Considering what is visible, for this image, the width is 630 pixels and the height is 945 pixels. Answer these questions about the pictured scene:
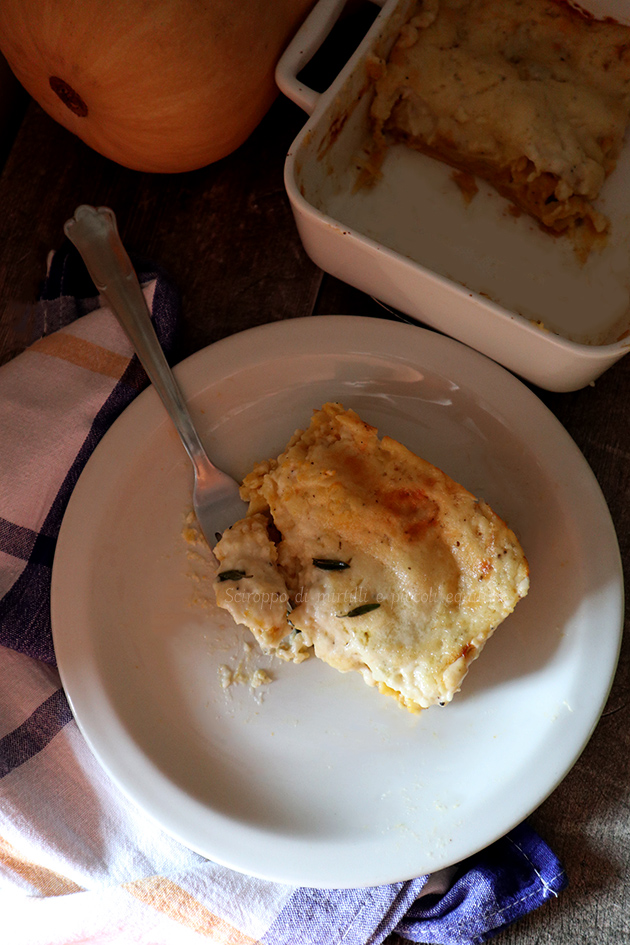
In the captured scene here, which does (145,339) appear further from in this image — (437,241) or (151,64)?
(437,241)

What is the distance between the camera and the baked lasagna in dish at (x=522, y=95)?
158 cm

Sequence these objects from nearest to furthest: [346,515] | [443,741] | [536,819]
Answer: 1. [346,515]
2. [443,741]
3. [536,819]

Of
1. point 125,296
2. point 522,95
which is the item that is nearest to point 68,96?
point 125,296

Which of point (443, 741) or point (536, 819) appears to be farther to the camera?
point (536, 819)

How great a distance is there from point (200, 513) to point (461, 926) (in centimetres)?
99

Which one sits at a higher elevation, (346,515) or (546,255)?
(546,255)

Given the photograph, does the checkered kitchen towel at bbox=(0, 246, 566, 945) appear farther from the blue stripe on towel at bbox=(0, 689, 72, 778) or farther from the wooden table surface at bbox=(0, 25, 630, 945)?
the wooden table surface at bbox=(0, 25, 630, 945)

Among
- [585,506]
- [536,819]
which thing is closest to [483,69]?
[585,506]

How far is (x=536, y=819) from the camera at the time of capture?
5.54ft

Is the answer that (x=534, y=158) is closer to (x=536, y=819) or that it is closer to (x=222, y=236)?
(x=222, y=236)

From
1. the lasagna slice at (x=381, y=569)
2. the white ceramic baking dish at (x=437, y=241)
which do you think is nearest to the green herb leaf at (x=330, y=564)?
the lasagna slice at (x=381, y=569)

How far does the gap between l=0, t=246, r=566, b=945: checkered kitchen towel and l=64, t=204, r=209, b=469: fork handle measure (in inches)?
3.4

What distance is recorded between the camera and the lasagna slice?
146 centimetres

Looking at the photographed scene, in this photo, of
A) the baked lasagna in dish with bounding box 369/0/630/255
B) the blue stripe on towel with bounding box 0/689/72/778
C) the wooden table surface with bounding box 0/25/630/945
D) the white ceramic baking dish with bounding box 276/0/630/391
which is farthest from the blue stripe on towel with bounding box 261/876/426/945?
the baked lasagna in dish with bounding box 369/0/630/255
